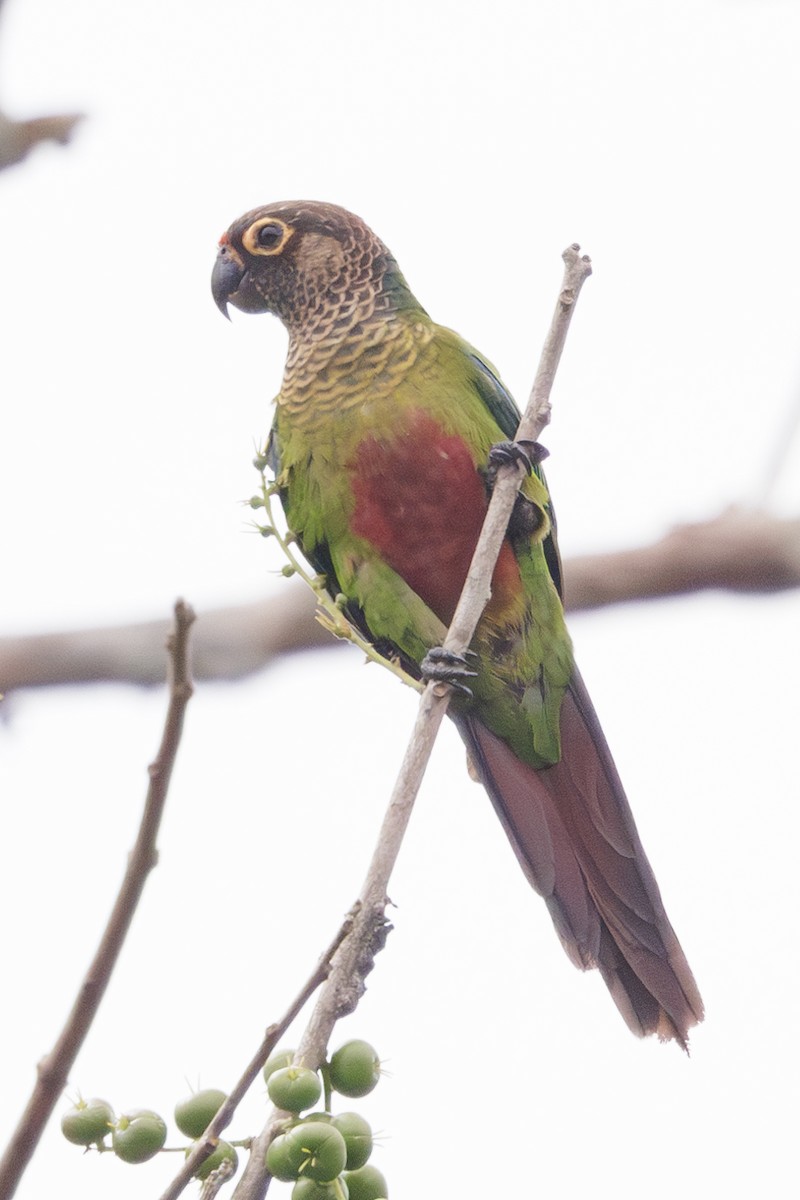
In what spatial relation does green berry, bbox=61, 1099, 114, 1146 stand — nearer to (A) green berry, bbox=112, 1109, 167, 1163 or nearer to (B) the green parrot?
(A) green berry, bbox=112, 1109, 167, 1163

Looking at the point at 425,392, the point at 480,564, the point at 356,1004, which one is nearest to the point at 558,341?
the point at 480,564

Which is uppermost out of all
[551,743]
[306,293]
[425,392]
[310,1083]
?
[306,293]

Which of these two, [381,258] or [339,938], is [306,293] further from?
[339,938]

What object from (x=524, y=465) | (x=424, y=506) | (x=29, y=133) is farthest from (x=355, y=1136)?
(x=424, y=506)

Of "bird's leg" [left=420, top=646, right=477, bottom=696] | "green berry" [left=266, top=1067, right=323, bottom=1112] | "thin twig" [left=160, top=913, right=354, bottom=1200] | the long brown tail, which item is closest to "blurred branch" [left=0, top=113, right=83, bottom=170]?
"thin twig" [left=160, top=913, right=354, bottom=1200]

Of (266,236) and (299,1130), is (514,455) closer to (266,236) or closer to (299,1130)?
(266,236)

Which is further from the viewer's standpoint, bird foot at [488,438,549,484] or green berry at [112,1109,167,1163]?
bird foot at [488,438,549,484]
